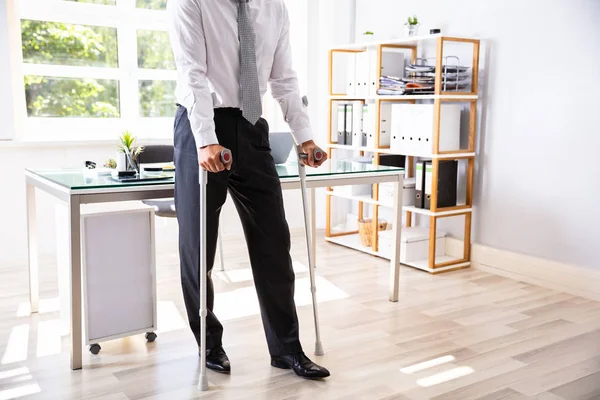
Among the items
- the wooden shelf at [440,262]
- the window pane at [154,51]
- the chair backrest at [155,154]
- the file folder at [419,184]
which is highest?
the window pane at [154,51]

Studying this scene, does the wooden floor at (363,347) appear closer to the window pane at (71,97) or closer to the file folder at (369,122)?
the file folder at (369,122)

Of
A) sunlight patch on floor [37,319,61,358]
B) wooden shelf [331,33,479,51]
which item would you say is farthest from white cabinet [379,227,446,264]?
sunlight patch on floor [37,319,61,358]

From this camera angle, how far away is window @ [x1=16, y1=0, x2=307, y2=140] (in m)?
4.29

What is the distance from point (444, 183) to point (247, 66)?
2055mm

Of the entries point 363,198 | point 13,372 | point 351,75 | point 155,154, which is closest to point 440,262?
point 363,198

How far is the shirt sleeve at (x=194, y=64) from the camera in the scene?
2066mm

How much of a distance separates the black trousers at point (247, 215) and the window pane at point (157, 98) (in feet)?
8.59

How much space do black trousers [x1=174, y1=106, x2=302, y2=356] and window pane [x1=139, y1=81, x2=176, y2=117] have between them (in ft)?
8.59

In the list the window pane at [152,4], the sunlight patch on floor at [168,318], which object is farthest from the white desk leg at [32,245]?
the window pane at [152,4]

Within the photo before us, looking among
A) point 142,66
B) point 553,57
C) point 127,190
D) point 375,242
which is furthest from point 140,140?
point 553,57

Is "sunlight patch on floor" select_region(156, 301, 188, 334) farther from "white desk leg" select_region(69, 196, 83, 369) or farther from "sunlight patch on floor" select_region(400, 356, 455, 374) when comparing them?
"sunlight patch on floor" select_region(400, 356, 455, 374)

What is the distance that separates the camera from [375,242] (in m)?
4.28

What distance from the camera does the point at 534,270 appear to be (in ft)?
11.9

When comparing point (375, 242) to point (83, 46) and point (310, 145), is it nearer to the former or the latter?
point (310, 145)
